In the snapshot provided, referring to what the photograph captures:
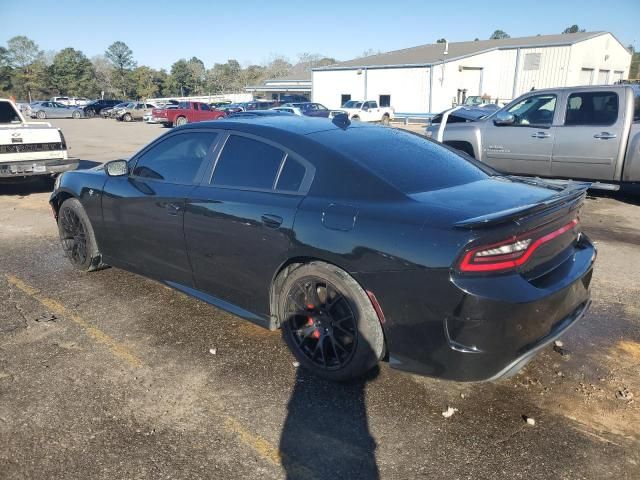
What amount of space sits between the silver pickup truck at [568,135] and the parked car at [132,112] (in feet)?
115

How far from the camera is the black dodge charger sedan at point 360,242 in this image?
2.57m

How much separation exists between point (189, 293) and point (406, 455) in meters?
2.11

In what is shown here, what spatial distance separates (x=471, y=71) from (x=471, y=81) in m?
0.80

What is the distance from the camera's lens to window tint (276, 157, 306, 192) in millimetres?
3264

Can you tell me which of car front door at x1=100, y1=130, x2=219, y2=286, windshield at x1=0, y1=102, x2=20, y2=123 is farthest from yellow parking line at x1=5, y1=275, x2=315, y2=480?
windshield at x1=0, y1=102, x2=20, y2=123

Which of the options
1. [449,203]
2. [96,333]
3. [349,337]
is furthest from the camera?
[96,333]

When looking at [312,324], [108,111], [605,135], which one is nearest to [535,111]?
[605,135]

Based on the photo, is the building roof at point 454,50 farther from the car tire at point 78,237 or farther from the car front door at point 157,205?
the car front door at point 157,205

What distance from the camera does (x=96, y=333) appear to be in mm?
3889

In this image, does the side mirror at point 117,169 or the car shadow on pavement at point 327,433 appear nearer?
the car shadow on pavement at point 327,433

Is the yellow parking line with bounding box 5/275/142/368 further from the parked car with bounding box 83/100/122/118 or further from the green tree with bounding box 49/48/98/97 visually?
the green tree with bounding box 49/48/98/97

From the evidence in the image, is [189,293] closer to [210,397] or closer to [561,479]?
[210,397]

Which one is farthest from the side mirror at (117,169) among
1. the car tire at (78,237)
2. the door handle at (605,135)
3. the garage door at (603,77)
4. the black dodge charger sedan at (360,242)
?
the garage door at (603,77)

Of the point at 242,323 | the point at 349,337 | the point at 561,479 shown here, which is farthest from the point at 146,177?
the point at 561,479
